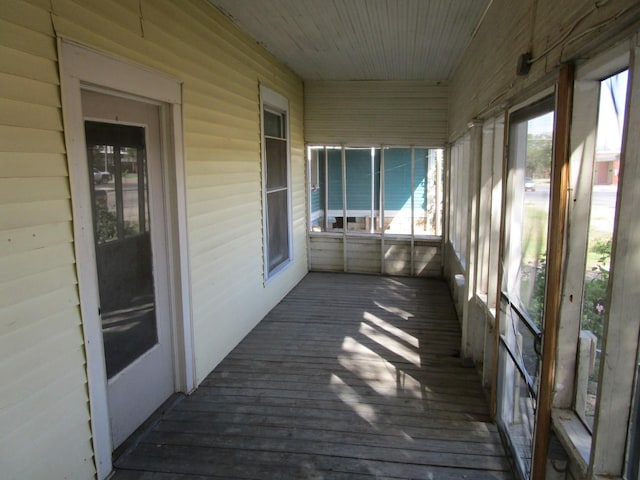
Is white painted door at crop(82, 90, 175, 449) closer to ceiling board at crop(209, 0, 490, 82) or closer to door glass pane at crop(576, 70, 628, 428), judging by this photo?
ceiling board at crop(209, 0, 490, 82)

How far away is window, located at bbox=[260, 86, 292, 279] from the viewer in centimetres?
562

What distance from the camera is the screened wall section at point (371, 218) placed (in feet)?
25.1

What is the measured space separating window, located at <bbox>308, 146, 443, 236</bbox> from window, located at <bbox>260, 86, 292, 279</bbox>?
1312 millimetres

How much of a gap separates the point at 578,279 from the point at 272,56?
15.6 feet

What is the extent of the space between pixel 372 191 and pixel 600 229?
21.3ft

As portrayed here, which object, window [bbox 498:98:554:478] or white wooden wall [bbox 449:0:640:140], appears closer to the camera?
white wooden wall [bbox 449:0:640:140]

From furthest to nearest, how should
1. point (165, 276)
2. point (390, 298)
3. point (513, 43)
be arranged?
point (390, 298)
point (165, 276)
point (513, 43)

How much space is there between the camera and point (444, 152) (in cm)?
749

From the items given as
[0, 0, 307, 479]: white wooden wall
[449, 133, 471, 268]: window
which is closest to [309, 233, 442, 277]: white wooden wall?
[449, 133, 471, 268]: window

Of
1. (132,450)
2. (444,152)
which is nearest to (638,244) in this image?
(132,450)

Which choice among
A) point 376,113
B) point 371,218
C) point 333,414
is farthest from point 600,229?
point 371,218

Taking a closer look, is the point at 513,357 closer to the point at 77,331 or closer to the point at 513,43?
the point at 513,43

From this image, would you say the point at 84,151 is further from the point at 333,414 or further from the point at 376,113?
the point at 376,113

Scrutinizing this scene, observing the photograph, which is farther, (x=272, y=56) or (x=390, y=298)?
(x=390, y=298)
